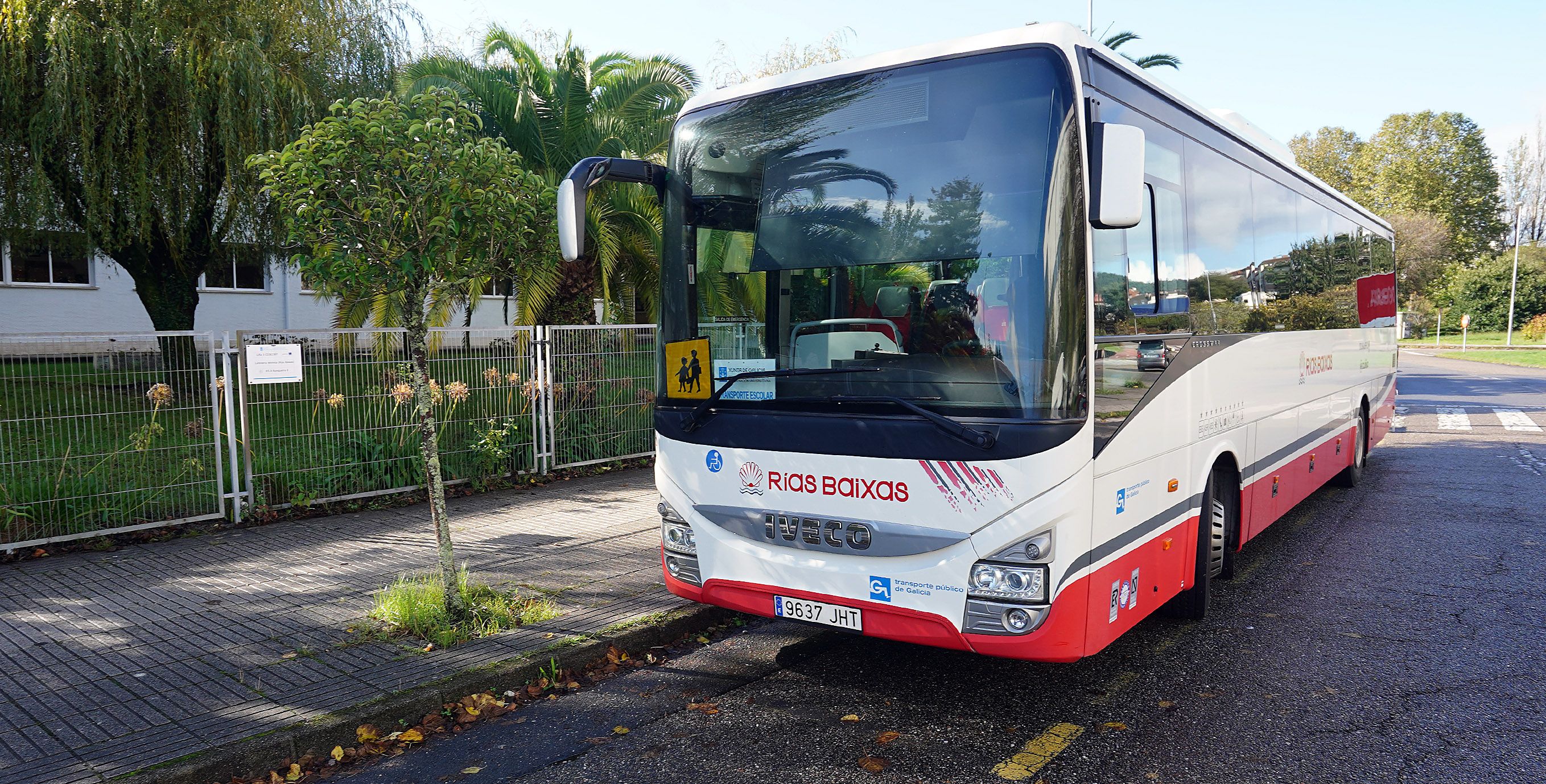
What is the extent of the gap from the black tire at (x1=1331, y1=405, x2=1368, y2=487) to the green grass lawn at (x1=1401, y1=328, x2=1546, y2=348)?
173ft

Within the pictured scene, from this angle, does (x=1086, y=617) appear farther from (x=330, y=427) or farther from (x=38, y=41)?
(x=38, y=41)

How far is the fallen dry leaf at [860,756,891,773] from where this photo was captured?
3914 mm

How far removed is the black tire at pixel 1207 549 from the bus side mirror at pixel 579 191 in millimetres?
3730

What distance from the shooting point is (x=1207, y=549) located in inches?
222

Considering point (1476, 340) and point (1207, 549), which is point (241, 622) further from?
point (1476, 340)

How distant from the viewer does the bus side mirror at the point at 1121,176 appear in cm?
390

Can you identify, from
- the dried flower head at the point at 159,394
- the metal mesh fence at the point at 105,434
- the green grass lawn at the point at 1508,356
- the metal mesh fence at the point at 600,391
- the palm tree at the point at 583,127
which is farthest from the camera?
the green grass lawn at the point at 1508,356

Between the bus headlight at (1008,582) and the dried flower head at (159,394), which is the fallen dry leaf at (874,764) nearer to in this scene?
the bus headlight at (1008,582)

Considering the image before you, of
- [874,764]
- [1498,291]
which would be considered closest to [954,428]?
[874,764]

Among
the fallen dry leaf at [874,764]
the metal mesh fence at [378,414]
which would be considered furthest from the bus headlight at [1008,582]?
the metal mesh fence at [378,414]

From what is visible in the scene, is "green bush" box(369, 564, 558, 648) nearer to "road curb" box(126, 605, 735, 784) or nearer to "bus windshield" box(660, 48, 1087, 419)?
"road curb" box(126, 605, 735, 784)

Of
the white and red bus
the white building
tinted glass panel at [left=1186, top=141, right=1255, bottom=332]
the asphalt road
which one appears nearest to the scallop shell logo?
the white and red bus

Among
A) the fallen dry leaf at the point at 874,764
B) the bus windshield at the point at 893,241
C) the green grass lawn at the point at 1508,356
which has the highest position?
the bus windshield at the point at 893,241

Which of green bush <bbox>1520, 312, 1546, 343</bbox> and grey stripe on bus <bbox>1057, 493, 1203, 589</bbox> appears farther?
green bush <bbox>1520, 312, 1546, 343</bbox>
